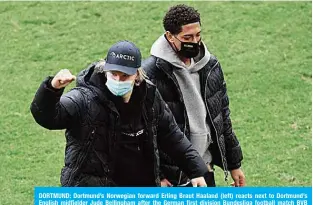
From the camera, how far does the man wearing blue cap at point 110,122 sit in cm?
618

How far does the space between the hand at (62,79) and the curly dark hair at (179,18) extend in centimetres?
132

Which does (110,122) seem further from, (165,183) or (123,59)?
(165,183)

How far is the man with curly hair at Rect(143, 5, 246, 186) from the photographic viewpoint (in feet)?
22.9

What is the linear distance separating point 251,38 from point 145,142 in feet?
24.7

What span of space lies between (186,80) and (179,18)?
41 cm

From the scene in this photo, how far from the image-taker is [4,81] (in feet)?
42.0

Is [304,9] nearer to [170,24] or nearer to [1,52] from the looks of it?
[1,52]

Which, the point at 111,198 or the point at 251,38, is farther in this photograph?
the point at 251,38

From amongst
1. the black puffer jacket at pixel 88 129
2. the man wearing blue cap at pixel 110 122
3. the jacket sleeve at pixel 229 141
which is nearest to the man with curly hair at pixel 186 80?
the jacket sleeve at pixel 229 141

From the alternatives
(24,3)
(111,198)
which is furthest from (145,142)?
Result: (24,3)

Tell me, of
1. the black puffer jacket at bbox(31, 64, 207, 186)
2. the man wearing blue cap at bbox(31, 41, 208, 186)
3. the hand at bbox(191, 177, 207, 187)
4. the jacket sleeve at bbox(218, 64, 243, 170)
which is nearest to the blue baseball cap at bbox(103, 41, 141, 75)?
the man wearing blue cap at bbox(31, 41, 208, 186)

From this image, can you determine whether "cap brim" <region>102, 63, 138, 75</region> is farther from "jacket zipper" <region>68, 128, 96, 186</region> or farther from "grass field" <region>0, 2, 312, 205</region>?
"grass field" <region>0, 2, 312, 205</region>

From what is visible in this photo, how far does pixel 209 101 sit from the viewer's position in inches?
280

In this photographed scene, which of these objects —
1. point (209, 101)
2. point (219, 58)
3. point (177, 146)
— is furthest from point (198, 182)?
point (219, 58)
